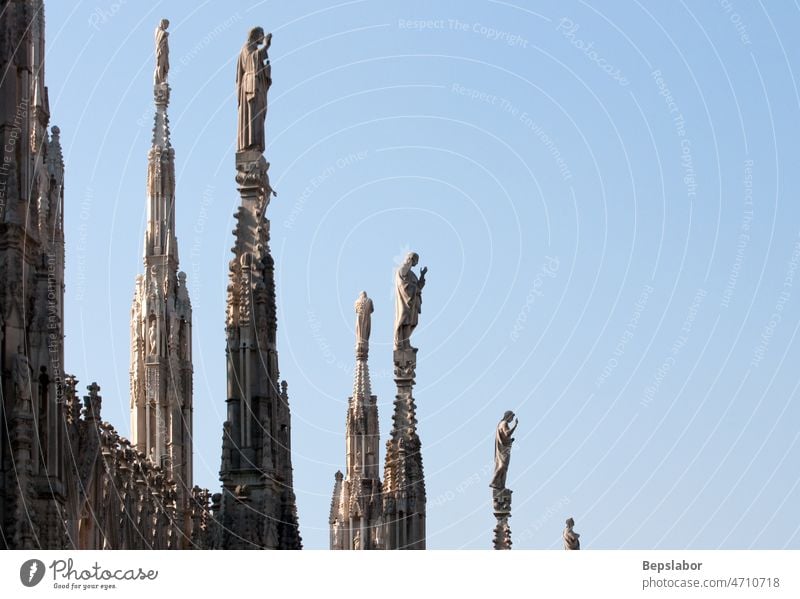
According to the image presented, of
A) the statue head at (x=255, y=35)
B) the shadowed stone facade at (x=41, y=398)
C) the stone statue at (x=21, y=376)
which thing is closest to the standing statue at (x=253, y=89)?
the statue head at (x=255, y=35)

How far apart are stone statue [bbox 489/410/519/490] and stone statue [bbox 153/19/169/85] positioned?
36.9ft

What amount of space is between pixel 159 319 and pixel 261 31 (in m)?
14.9

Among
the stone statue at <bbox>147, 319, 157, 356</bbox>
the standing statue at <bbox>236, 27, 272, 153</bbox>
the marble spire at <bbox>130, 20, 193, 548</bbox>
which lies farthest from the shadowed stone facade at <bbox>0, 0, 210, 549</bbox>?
the stone statue at <bbox>147, 319, 157, 356</bbox>

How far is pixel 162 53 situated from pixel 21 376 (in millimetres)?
23943

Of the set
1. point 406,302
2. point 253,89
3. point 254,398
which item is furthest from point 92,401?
point 406,302

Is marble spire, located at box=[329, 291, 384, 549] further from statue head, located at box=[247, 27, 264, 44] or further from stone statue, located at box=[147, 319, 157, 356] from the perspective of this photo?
statue head, located at box=[247, 27, 264, 44]

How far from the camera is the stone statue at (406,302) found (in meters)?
39.4

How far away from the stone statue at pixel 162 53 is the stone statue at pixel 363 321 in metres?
6.42

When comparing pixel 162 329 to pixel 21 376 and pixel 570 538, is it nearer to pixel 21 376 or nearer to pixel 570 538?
pixel 570 538

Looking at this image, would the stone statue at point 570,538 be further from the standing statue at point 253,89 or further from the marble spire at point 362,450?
the standing statue at point 253,89

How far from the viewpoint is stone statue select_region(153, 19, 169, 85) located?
152 feet

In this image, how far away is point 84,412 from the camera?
27828 millimetres

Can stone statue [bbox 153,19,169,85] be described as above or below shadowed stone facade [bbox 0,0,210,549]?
above
